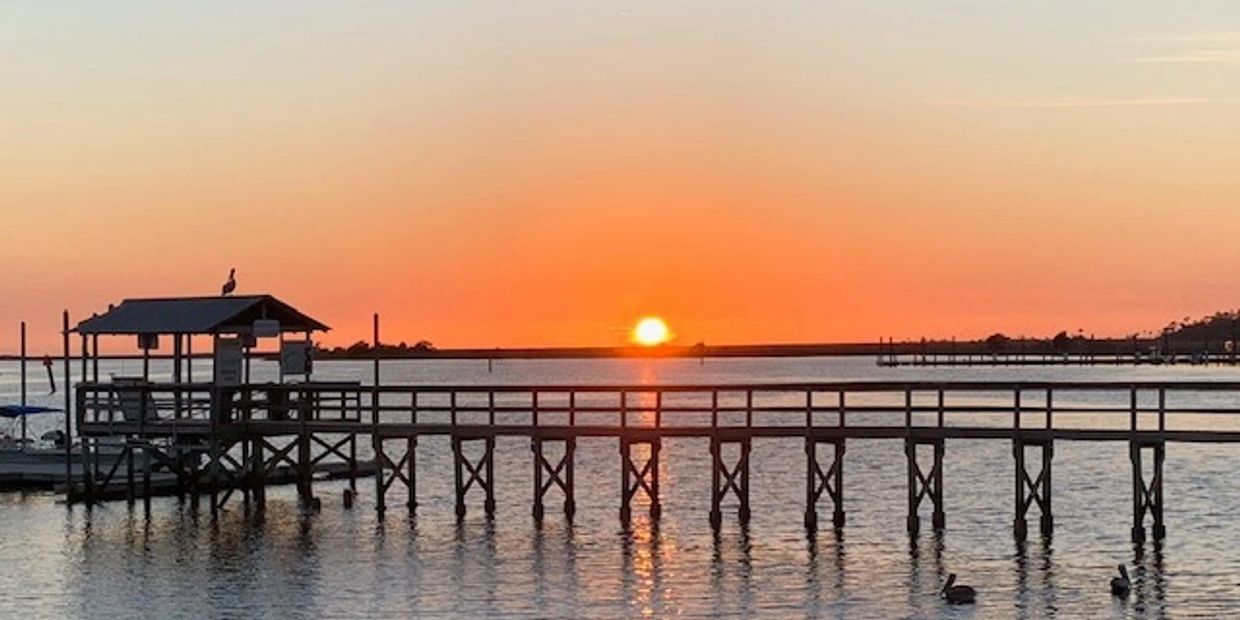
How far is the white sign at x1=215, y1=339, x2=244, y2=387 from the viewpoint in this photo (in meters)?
45.7

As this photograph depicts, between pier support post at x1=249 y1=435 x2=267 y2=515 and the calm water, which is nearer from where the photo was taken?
the calm water

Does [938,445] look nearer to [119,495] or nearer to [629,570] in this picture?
[629,570]

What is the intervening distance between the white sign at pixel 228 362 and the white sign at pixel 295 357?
53.2 inches

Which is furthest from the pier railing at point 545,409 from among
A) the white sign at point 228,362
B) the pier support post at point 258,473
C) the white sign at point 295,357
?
the white sign at point 295,357

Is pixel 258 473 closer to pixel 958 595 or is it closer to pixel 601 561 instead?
pixel 601 561

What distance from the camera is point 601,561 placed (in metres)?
37.1

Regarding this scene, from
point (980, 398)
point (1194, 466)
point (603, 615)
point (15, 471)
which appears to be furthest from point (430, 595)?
point (980, 398)

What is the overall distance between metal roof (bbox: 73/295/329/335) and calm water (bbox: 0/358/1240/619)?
4.33 meters

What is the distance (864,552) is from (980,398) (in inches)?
3861

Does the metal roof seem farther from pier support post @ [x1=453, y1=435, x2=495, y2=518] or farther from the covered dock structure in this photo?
pier support post @ [x1=453, y1=435, x2=495, y2=518]

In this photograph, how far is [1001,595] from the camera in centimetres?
3253

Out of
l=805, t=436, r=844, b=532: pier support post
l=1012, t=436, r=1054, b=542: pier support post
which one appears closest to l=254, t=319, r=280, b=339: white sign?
l=805, t=436, r=844, b=532: pier support post

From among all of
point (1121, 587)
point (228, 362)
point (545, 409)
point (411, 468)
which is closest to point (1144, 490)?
point (1121, 587)

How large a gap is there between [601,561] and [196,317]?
1443cm
